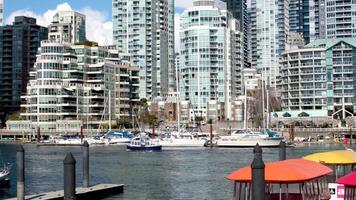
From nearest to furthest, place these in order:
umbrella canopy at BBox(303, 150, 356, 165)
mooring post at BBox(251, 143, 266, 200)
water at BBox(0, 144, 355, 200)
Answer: mooring post at BBox(251, 143, 266, 200) → umbrella canopy at BBox(303, 150, 356, 165) → water at BBox(0, 144, 355, 200)

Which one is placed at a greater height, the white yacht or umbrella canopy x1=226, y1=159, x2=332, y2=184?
umbrella canopy x1=226, y1=159, x2=332, y2=184

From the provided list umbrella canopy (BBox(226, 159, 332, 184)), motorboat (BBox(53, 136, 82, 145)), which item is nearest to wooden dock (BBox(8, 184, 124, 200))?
umbrella canopy (BBox(226, 159, 332, 184))

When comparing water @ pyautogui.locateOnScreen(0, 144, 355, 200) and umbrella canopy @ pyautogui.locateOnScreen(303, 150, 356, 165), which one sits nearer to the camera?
umbrella canopy @ pyautogui.locateOnScreen(303, 150, 356, 165)

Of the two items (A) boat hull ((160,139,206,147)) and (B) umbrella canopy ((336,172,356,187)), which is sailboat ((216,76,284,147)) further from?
(B) umbrella canopy ((336,172,356,187))

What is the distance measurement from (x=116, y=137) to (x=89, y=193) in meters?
123

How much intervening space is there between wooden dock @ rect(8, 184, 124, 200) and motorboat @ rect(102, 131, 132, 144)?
114 metres

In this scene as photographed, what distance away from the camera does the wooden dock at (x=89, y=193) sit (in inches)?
1746

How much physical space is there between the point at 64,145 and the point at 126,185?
10892 centimetres

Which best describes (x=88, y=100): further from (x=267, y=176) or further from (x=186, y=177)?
(x=267, y=176)

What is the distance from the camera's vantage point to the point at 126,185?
199 ft

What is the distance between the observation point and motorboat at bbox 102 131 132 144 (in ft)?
547

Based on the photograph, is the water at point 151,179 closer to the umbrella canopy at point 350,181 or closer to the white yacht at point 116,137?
the umbrella canopy at point 350,181

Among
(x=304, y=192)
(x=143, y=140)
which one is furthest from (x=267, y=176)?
(x=143, y=140)

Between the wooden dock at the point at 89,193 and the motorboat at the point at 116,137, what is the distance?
114 metres
